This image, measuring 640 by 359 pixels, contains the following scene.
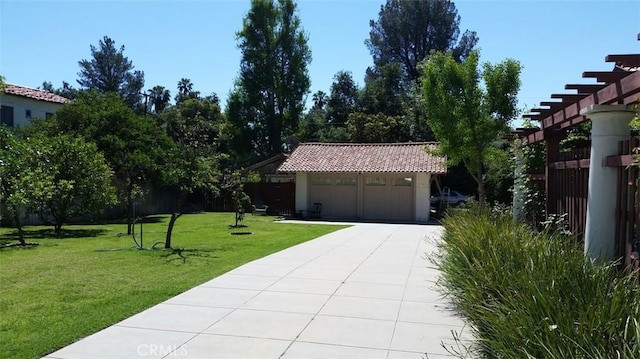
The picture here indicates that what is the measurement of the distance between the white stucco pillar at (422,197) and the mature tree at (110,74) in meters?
45.0

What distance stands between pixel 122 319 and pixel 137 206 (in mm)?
21175

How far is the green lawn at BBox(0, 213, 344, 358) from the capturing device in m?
5.34

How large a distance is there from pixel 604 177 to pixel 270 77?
3866 centimetres

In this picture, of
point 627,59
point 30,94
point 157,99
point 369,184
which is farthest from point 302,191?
point 157,99

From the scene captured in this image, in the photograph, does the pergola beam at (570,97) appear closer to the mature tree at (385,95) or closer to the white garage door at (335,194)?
the white garage door at (335,194)

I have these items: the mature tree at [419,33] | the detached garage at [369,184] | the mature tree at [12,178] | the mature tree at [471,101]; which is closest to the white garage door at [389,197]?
the detached garage at [369,184]

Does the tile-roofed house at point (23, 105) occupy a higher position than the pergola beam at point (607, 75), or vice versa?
the tile-roofed house at point (23, 105)

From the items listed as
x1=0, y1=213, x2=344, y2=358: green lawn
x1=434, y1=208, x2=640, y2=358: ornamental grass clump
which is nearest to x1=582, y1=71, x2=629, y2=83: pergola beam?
x1=434, y1=208, x2=640, y2=358: ornamental grass clump

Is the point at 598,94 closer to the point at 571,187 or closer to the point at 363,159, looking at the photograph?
the point at 571,187

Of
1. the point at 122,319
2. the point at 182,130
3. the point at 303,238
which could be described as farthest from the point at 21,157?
the point at 122,319

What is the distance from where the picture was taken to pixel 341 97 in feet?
157

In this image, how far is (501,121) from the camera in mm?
14992

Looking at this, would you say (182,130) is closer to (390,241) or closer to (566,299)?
(390,241)

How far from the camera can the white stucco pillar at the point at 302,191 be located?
86.8 ft
